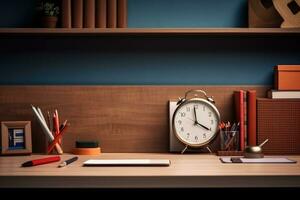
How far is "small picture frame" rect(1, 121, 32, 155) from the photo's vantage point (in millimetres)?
2297

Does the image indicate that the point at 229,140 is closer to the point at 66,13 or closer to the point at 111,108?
the point at 111,108

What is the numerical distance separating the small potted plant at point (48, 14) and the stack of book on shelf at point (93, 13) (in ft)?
0.12

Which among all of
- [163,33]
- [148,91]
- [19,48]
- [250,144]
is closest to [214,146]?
[250,144]

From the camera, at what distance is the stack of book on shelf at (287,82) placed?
7.79 feet

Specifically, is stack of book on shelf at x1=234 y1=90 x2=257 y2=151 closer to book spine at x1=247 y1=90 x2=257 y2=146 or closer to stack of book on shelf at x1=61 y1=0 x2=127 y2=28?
book spine at x1=247 y1=90 x2=257 y2=146

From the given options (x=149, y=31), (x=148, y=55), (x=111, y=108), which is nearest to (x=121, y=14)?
(x=149, y=31)

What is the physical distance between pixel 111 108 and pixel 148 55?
1.08 ft

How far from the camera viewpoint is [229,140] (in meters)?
2.30

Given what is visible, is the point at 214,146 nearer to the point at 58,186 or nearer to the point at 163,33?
the point at 163,33
